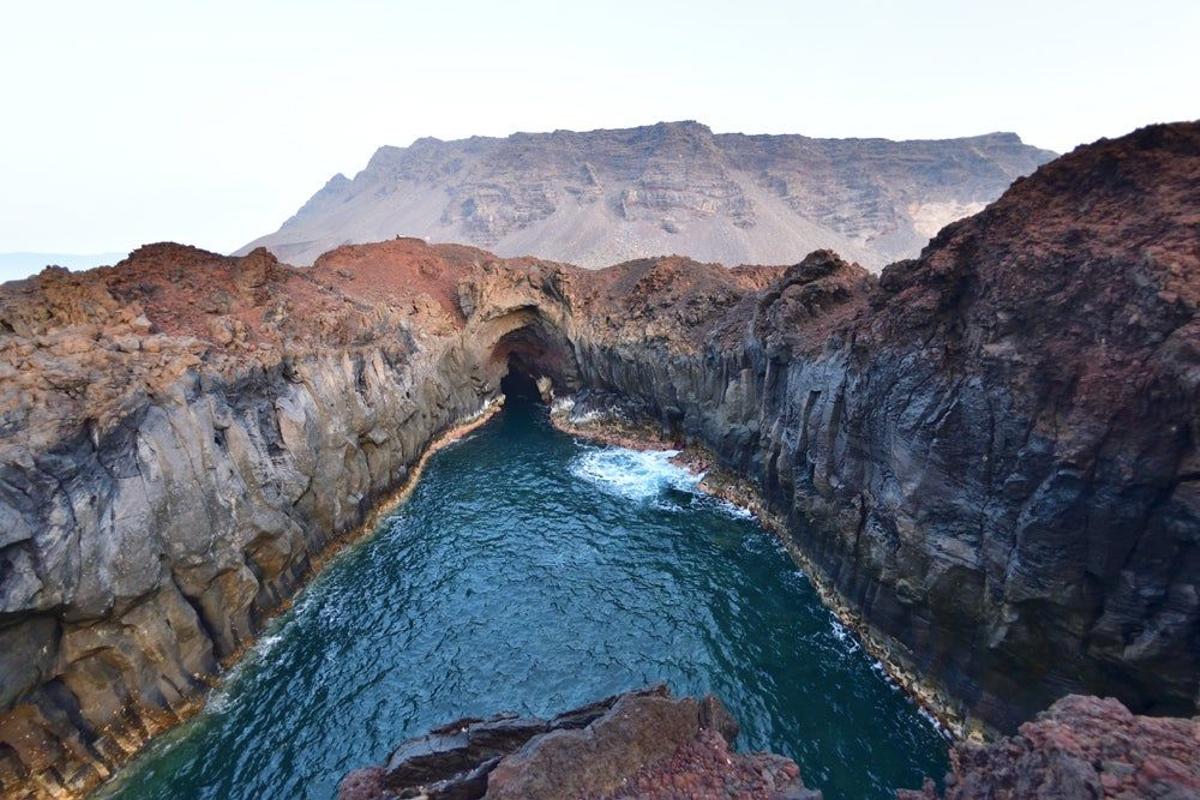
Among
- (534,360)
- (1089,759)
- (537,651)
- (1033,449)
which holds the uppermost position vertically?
(1033,449)

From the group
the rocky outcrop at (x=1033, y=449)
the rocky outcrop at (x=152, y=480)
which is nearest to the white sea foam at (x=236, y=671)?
the rocky outcrop at (x=152, y=480)

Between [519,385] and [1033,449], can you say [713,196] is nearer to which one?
[519,385]

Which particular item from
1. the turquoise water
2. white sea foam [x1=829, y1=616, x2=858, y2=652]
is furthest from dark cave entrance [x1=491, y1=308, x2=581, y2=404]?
white sea foam [x1=829, y1=616, x2=858, y2=652]

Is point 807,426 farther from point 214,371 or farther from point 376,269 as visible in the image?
point 376,269

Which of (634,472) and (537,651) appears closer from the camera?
(537,651)

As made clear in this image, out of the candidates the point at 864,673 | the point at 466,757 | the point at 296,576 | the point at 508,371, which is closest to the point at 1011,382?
the point at 864,673

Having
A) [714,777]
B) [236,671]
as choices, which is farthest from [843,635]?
[236,671]
